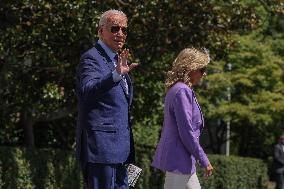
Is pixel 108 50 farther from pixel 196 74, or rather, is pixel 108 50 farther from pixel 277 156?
pixel 277 156

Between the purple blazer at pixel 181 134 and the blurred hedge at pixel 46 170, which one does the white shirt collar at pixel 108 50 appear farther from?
the blurred hedge at pixel 46 170

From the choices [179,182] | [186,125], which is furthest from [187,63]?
[179,182]

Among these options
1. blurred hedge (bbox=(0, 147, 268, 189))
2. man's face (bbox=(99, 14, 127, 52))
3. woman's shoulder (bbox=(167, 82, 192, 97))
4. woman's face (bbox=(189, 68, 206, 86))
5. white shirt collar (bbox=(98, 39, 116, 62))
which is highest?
man's face (bbox=(99, 14, 127, 52))

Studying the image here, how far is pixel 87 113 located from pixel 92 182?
484 millimetres

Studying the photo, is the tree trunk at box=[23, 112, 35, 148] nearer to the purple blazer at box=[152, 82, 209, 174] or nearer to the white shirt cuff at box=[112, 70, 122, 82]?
the purple blazer at box=[152, 82, 209, 174]

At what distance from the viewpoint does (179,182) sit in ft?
21.2

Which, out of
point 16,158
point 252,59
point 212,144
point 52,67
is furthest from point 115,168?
point 212,144

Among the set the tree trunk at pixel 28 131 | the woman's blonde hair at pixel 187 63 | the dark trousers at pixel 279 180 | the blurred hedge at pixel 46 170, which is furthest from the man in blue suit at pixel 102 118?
the dark trousers at pixel 279 180

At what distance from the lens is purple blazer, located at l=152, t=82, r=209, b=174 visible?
636 centimetres

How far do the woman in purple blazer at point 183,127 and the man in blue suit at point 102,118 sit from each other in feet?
2.25

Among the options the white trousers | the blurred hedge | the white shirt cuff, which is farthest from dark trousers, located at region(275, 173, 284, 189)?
the white shirt cuff

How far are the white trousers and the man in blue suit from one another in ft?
2.44

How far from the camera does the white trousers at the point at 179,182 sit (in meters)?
6.47

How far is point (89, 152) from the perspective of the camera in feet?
18.5
